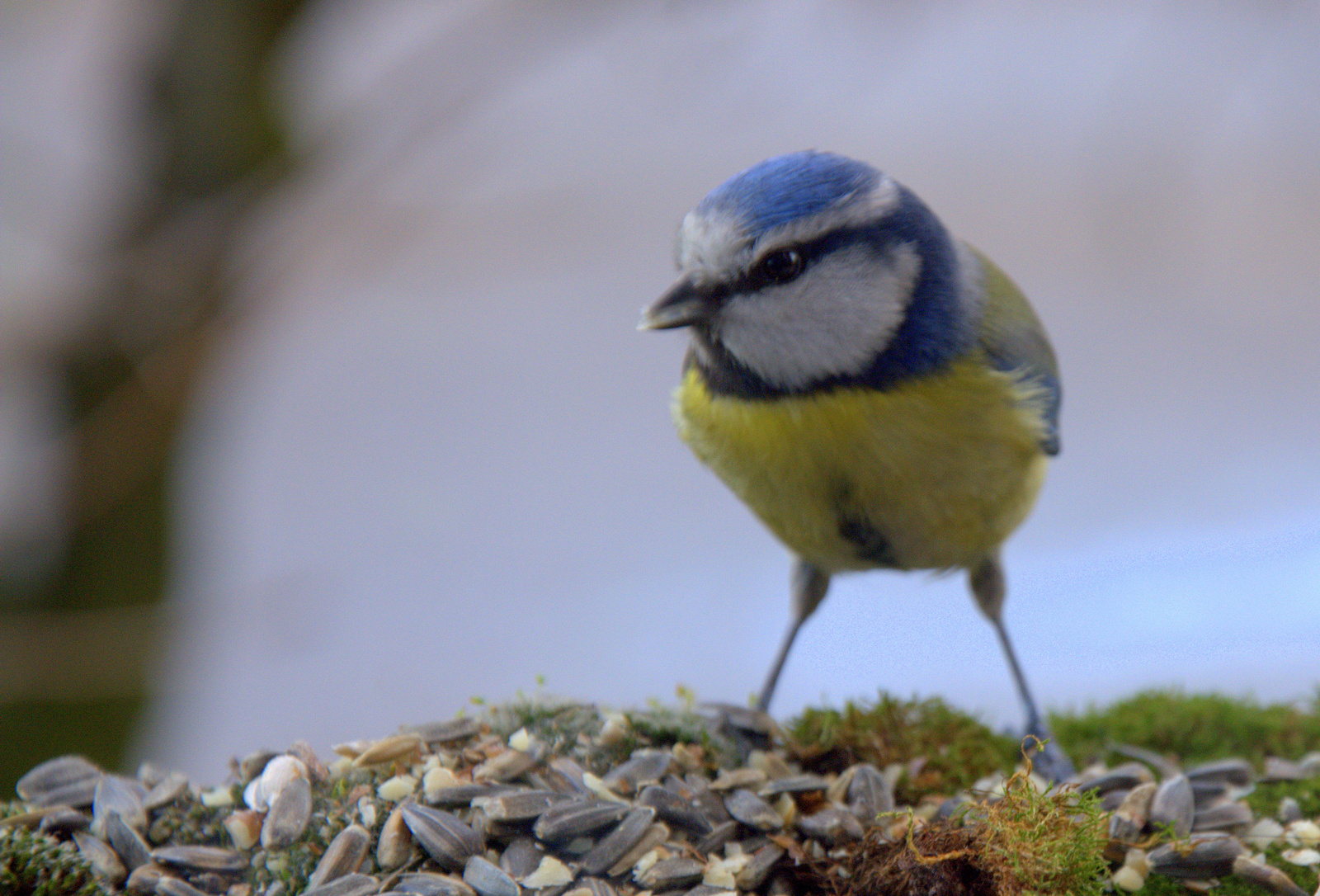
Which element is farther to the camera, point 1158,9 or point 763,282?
point 1158,9

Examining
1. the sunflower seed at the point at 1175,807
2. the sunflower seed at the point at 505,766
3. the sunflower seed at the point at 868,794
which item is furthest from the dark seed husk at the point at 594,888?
the sunflower seed at the point at 1175,807

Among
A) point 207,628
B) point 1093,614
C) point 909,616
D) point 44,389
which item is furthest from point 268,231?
point 1093,614

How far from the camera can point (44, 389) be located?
1.70m

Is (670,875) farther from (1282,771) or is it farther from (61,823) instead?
(1282,771)

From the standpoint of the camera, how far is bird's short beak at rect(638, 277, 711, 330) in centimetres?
83

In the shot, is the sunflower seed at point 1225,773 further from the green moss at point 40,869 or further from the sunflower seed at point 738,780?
the green moss at point 40,869

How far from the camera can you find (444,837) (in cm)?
74

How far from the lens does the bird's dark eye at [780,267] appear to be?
2.77ft

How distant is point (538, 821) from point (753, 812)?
0.54 feet

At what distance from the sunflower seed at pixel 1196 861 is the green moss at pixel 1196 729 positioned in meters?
0.34

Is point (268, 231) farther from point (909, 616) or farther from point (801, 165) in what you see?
point (909, 616)

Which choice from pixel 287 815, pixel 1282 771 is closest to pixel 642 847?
pixel 287 815

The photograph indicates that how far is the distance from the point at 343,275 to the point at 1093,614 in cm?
159

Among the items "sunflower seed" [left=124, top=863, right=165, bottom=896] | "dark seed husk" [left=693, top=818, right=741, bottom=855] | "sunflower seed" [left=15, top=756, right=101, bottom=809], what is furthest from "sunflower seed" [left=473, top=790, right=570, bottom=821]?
"sunflower seed" [left=15, top=756, right=101, bottom=809]
